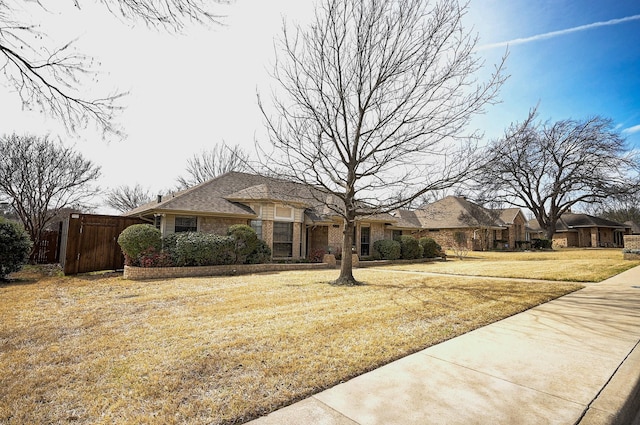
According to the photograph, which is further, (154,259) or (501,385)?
(154,259)

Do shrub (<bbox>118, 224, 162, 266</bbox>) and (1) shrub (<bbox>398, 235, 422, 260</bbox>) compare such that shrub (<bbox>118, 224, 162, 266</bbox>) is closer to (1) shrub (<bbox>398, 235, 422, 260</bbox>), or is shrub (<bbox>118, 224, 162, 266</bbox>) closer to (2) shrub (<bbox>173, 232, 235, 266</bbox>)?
(2) shrub (<bbox>173, 232, 235, 266</bbox>)

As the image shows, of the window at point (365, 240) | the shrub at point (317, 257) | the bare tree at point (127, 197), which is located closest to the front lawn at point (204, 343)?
the shrub at point (317, 257)

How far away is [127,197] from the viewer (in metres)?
36.0

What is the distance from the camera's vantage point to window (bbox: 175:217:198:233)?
14000 millimetres

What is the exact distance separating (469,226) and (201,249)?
26.4 meters

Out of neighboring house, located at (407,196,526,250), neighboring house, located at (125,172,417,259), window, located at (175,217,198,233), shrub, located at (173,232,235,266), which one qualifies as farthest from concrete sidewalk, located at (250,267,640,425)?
neighboring house, located at (407,196,526,250)

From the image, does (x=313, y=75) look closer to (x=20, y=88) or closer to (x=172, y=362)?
(x=20, y=88)

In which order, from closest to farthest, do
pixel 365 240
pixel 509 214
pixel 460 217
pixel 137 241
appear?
pixel 137 241, pixel 365 240, pixel 460 217, pixel 509 214

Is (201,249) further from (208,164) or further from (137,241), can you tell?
(208,164)

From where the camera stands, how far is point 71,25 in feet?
14.1

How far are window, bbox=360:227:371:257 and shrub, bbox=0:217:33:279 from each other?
15574mm

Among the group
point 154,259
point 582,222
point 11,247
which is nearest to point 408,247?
point 154,259

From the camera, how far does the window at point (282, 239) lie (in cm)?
1620

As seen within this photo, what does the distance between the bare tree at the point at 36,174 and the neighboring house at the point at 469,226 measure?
89.8 ft
